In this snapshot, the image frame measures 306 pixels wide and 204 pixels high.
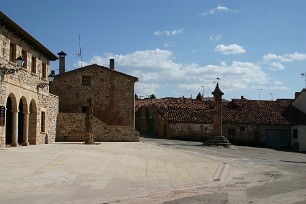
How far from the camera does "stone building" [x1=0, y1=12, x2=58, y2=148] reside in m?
18.6

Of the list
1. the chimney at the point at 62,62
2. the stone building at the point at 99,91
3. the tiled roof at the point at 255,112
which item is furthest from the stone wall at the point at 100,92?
the tiled roof at the point at 255,112

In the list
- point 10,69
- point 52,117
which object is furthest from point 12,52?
point 52,117

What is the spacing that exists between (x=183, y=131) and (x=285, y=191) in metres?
30.6

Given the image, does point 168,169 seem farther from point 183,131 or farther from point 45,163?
point 183,131

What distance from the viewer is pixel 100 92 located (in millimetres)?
34281

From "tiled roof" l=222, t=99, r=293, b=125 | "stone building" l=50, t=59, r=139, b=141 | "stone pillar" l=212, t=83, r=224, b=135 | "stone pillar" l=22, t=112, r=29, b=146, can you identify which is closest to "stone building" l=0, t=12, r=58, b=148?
"stone pillar" l=22, t=112, r=29, b=146

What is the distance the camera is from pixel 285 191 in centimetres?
1041

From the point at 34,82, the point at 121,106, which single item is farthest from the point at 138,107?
the point at 34,82

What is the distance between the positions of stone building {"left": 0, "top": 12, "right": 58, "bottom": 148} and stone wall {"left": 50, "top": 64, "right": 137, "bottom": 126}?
488cm

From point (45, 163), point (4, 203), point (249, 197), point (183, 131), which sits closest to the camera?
point (4, 203)

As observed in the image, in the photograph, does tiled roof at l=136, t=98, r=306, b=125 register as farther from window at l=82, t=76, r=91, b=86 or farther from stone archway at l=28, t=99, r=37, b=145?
stone archway at l=28, t=99, r=37, b=145

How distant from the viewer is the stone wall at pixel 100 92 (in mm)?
34125

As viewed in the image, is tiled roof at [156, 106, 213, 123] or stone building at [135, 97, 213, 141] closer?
stone building at [135, 97, 213, 141]

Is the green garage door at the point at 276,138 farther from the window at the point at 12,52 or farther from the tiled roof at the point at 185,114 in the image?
the window at the point at 12,52
